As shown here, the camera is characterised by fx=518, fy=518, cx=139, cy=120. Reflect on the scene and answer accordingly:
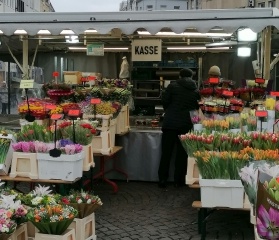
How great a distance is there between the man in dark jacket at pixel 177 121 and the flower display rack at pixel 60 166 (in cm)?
248

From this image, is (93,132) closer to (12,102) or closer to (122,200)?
(122,200)

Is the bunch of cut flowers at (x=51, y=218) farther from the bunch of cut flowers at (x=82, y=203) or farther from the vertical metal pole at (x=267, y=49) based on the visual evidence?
the vertical metal pole at (x=267, y=49)

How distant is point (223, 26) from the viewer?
21.0ft

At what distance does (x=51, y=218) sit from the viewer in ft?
12.1

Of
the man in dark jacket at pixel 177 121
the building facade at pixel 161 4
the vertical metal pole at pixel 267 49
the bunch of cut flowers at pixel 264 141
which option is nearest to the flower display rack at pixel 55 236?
the bunch of cut flowers at pixel 264 141

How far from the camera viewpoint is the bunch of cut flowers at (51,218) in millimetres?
3699

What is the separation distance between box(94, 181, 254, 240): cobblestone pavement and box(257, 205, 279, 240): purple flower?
277 cm

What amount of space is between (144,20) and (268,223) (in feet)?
14.6

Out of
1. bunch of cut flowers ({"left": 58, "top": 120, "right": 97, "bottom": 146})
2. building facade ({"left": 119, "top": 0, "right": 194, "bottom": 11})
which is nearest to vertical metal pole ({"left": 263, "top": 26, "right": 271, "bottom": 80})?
bunch of cut flowers ({"left": 58, "top": 120, "right": 97, "bottom": 146})

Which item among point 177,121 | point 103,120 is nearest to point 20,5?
point 177,121

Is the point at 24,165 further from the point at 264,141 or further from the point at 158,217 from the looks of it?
the point at 264,141

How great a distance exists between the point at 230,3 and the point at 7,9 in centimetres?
1427

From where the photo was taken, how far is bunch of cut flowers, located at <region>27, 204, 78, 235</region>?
3699 millimetres

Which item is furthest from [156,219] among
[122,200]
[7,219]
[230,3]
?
[230,3]
